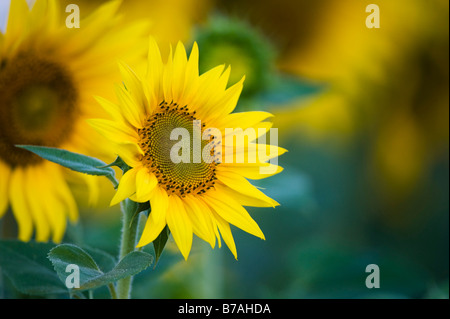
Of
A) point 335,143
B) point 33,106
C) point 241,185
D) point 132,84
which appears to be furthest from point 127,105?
point 335,143

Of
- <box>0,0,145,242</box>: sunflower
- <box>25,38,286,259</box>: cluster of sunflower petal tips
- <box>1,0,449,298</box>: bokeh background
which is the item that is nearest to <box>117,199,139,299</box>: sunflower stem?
<box>25,38,286,259</box>: cluster of sunflower petal tips

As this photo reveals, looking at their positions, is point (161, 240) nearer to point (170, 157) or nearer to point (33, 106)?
point (170, 157)

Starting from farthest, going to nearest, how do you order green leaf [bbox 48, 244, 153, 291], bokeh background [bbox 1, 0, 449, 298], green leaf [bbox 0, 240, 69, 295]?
bokeh background [bbox 1, 0, 449, 298] → green leaf [bbox 0, 240, 69, 295] → green leaf [bbox 48, 244, 153, 291]

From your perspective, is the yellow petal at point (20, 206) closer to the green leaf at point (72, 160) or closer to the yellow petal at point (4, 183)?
the yellow petal at point (4, 183)

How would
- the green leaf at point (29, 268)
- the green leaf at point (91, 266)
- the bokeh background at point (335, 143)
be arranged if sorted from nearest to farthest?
the green leaf at point (91, 266), the green leaf at point (29, 268), the bokeh background at point (335, 143)

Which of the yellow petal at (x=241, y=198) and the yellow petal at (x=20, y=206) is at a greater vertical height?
the yellow petal at (x=20, y=206)

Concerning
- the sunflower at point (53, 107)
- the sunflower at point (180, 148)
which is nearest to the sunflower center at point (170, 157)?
the sunflower at point (180, 148)

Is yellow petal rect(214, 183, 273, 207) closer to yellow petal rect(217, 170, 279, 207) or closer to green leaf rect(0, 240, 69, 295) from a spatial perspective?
yellow petal rect(217, 170, 279, 207)
